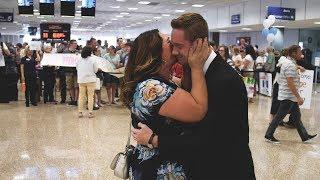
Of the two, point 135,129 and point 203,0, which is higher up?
point 203,0

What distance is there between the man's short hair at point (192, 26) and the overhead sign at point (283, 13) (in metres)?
13.2

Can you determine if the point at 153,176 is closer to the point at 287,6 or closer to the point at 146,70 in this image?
the point at 146,70

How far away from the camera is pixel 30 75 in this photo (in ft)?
32.7

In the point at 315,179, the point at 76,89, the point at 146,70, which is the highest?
the point at 146,70

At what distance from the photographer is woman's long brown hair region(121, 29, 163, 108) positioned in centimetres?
179

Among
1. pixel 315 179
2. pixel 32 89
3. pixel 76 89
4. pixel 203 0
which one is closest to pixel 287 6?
pixel 203 0

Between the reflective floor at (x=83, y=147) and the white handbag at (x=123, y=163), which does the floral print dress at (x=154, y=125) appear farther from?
the reflective floor at (x=83, y=147)

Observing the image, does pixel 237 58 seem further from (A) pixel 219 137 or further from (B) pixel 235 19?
(A) pixel 219 137

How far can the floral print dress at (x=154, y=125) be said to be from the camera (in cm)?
172

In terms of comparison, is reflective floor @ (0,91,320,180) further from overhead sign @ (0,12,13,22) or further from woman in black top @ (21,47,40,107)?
overhead sign @ (0,12,13,22)

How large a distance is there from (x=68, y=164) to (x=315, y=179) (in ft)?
10.0

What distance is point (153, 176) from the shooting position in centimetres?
182

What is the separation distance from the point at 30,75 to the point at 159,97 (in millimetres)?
8905

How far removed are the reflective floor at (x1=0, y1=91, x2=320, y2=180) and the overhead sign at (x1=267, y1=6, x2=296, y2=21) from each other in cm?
593
